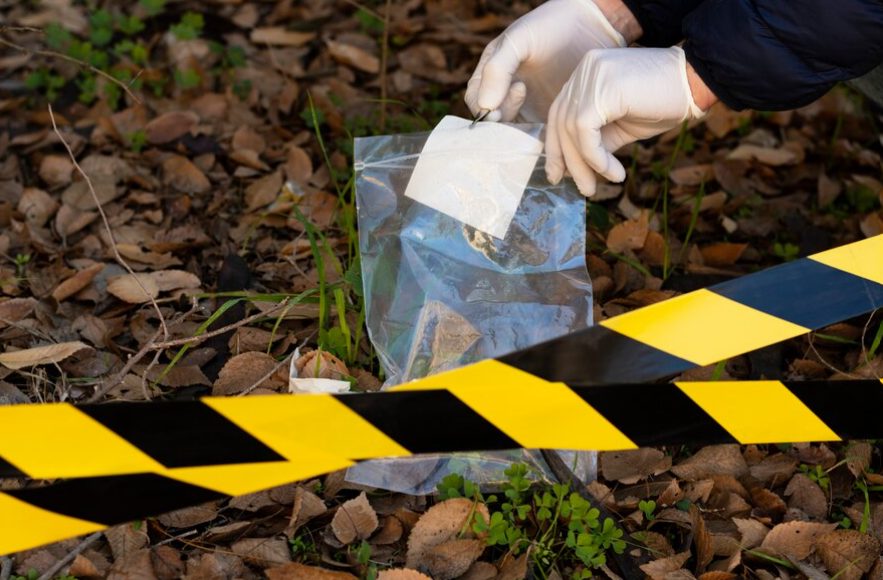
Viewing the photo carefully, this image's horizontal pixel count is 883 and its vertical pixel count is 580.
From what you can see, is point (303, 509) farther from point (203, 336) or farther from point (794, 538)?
point (794, 538)

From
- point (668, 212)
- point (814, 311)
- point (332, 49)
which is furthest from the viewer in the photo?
point (332, 49)

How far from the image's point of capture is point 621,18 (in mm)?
1951

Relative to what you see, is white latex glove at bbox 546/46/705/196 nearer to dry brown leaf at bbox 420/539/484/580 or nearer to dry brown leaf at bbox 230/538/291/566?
dry brown leaf at bbox 420/539/484/580

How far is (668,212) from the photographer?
2291mm

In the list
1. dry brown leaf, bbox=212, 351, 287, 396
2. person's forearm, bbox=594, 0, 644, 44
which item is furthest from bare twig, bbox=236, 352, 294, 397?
person's forearm, bbox=594, 0, 644, 44

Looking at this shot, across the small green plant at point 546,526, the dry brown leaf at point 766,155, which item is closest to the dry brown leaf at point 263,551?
the small green plant at point 546,526

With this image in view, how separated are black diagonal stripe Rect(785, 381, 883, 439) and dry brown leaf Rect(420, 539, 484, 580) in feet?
1.70

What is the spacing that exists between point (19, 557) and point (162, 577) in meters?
0.21

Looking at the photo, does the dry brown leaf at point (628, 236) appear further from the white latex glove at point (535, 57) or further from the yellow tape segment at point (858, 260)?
the yellow tape segment at point (858, 260)

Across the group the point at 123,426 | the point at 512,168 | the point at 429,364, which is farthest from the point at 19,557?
the point at 512,168

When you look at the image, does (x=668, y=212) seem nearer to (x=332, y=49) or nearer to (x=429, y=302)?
(x=429, y=302)

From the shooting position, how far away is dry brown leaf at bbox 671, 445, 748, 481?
160 cm

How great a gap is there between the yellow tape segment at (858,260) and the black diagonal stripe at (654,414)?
0.29 m

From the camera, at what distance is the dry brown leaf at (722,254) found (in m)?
2.14
